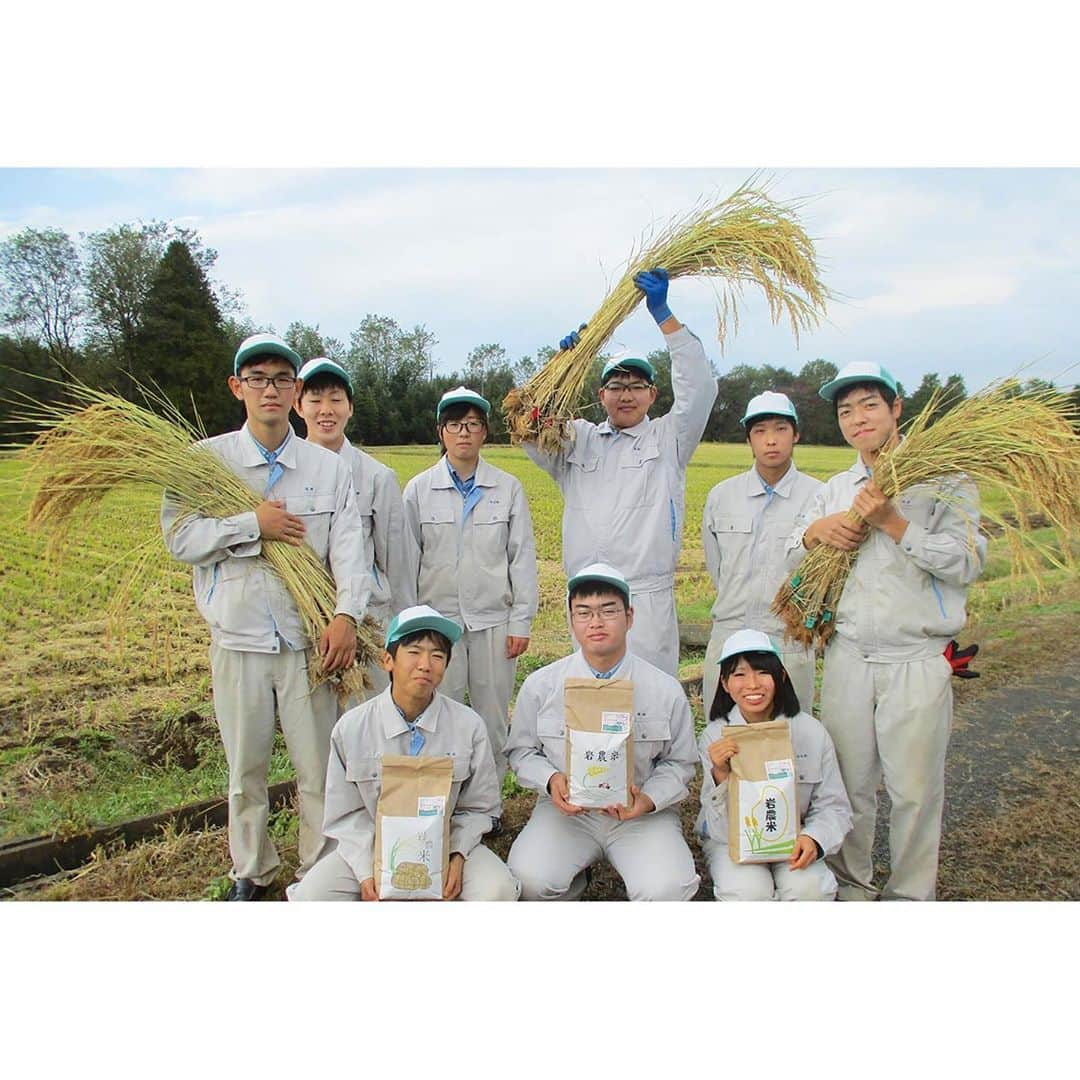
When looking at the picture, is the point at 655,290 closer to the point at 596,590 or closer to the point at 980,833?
the point at 596,590

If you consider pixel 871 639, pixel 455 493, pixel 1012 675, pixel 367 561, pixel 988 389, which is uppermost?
pixel 988 389

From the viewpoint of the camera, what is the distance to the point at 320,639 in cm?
284

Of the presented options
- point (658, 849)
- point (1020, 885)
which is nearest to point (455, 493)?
point (658, 849)

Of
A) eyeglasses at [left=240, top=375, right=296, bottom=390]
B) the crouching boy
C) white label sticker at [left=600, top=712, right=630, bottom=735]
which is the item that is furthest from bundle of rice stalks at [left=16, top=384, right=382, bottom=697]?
white label sticker at [left=600, top=712, right=630, bottom=735]

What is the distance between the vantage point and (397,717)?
8.43 feet

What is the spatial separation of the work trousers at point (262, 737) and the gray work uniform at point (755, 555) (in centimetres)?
151

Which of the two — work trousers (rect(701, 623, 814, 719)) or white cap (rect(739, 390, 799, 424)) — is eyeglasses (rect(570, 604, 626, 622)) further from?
white cap (rect(739, 390, 799, 424))

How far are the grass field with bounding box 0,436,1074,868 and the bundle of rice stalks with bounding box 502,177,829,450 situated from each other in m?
1.45

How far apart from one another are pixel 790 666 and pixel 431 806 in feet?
4.95

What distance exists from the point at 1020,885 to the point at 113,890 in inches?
128

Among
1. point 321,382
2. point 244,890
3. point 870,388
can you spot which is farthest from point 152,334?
point 870,388

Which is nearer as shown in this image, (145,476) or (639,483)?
(145,476)

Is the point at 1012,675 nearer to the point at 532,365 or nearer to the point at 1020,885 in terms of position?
the point at 1020,885

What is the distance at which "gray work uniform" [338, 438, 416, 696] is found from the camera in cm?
333
